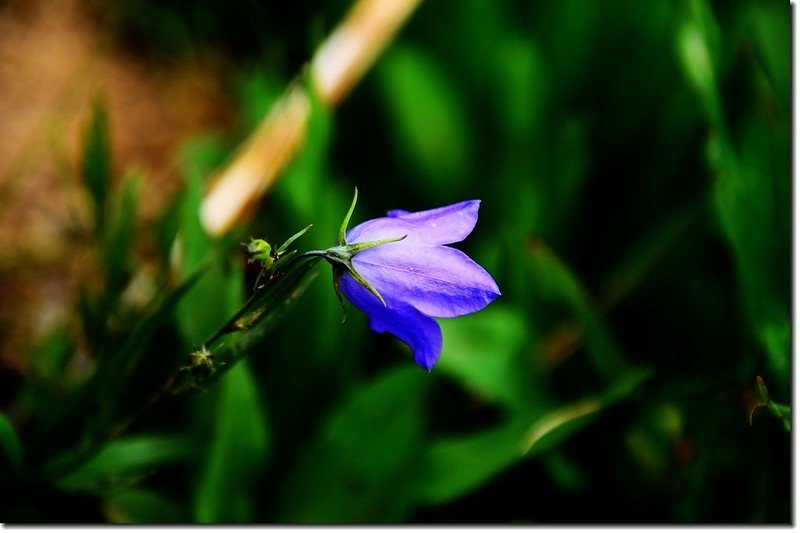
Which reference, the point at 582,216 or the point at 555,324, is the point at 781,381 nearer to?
the point at 555,324

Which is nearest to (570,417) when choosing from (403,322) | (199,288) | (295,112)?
(403,322)

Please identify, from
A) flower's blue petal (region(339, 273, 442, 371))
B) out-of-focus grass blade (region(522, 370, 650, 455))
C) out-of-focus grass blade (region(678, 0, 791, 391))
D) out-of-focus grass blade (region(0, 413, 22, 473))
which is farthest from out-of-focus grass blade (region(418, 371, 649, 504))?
out-of-focus grass blade (region(0, 413, 22, 473))

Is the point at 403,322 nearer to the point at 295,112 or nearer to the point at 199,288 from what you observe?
the point at 199,288

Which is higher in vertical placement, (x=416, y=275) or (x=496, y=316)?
(x=416, y=275)

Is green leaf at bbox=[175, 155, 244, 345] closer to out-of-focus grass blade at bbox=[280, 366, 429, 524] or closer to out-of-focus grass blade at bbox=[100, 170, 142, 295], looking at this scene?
out-of-focus grass blade at bbox=[100, 170, 142, 295]

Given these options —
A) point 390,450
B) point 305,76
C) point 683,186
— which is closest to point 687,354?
point 683,186

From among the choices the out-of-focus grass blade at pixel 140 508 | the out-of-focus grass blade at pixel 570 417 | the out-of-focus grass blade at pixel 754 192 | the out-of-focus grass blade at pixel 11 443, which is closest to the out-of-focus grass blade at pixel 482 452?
the out-of-focus grass blade at pixel 570 417

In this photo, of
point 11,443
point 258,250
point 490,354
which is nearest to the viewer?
point 258,250
